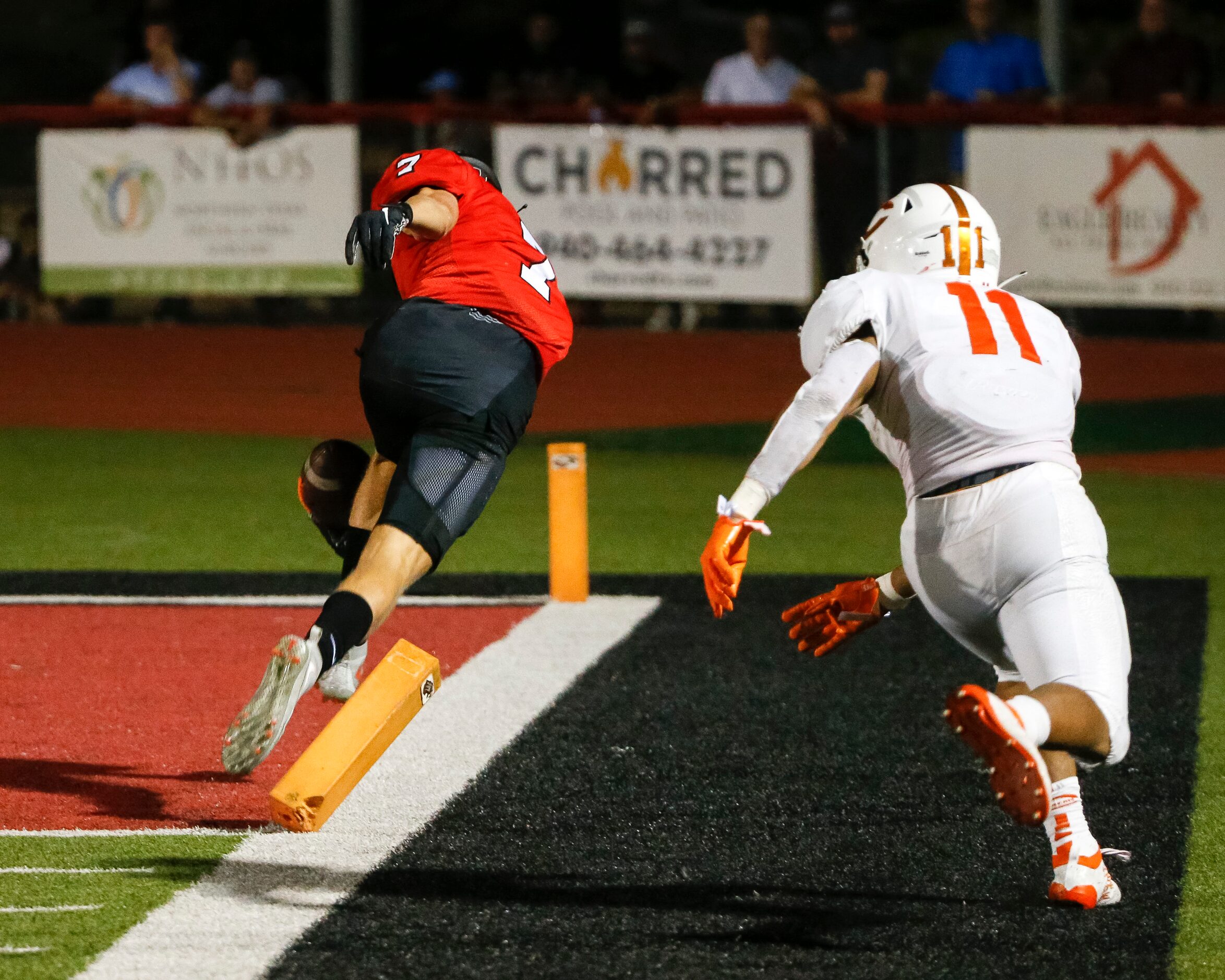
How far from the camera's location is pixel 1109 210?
1417 centimetres

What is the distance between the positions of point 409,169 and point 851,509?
5.16 metres

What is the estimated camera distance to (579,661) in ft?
22.5

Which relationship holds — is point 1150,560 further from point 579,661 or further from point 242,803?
point 242,803

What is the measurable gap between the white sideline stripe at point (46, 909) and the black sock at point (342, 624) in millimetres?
719

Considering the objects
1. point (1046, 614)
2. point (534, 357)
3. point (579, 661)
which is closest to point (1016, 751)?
point (1046, 614)

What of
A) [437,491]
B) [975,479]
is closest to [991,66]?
[437,491]

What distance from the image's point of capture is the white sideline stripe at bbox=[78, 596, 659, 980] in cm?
406

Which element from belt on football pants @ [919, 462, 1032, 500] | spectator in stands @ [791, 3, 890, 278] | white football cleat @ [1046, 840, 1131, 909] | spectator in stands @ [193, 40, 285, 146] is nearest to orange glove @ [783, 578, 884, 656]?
belt on football pants @ [919, 462, 1032, 500]

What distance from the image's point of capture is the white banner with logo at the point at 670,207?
15.2m

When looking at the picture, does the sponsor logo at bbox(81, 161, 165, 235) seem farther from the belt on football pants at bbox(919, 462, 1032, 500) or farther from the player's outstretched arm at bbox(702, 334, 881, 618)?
the belt on football pants at bbox(919, 462, 1032, 500)

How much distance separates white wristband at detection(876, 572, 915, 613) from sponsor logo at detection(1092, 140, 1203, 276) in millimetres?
9822

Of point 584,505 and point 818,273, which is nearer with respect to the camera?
point 584,505

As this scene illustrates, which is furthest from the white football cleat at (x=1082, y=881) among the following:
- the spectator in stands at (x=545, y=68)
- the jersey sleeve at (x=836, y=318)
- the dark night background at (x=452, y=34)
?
the dark night background at (x=452, y=34)

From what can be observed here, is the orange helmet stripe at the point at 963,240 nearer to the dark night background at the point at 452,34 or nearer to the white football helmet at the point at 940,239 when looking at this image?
the white football helmet at the point at 940,239
